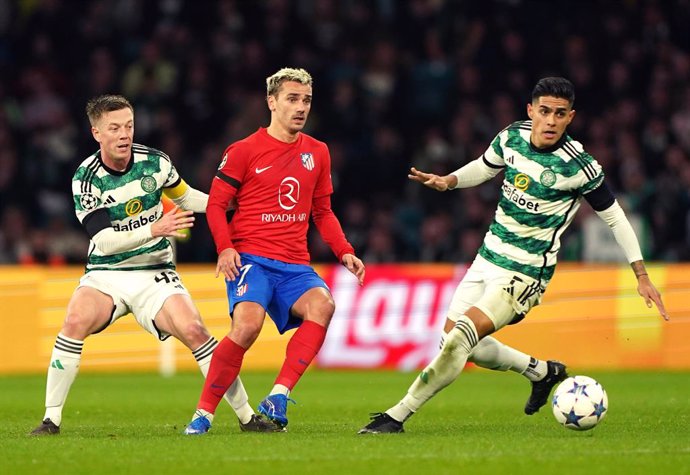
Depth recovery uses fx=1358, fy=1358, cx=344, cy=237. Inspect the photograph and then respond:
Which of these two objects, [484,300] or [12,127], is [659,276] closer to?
[484,300]

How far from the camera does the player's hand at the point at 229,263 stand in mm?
8281

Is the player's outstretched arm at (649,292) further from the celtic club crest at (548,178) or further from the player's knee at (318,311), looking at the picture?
the player's knee at (318,311)

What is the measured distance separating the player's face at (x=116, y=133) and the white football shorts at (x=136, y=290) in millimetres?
757

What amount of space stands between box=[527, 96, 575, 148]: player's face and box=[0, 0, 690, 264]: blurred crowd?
814 cm

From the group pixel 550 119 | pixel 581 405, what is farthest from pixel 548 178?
pixel 581 405

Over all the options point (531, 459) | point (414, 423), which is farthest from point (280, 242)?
point (531, 459)

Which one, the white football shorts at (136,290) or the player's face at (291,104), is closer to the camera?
the player's face at (291,104)

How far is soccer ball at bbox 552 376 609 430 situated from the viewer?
8281mm

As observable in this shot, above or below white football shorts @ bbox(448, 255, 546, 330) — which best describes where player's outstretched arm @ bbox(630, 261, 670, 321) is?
above

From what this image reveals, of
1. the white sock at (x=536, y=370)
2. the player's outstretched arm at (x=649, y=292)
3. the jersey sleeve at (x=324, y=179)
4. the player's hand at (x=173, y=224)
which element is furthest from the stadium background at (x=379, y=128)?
the player's hand at (x=173, y=224)

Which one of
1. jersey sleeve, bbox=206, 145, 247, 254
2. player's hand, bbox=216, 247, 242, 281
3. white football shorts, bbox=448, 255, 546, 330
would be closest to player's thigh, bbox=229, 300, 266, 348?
player's hand, bbox=216, 247, 242, 281

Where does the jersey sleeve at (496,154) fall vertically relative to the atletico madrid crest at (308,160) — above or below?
above

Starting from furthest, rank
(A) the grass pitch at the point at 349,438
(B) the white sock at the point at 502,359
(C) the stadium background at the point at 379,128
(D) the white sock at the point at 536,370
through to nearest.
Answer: (C) the stadium background at the point at 379,128 < (D) the white sock at the point at 536,370 < (B) the white sock at the point at 502,359 < (A) the grass pitch at the point at 349,438

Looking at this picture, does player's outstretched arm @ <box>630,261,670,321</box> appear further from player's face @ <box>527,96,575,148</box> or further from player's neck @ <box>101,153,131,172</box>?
player's neck @ <box>101,153,131,172</box>
